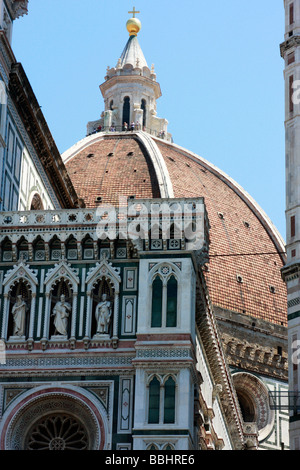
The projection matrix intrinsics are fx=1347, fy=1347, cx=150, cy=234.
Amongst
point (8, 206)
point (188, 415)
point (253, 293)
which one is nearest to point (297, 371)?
point (188, 415)

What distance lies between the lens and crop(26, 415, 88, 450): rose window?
31.9 metres

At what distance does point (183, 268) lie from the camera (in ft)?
107

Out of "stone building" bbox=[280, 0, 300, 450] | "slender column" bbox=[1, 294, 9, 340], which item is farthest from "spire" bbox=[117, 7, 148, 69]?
"slender column" bbox=[1, 294, 9, 340]

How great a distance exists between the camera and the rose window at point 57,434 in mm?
31891

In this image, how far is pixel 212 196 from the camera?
250 feet

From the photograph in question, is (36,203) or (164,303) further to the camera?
(36,203)

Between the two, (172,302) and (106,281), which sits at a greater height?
(106,281)

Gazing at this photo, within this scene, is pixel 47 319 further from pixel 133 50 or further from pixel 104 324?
pixel 133 50

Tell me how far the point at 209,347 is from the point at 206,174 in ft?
134

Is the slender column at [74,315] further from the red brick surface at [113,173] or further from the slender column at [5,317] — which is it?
the red brick surface at [113,173]

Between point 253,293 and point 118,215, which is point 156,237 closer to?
point 118,215

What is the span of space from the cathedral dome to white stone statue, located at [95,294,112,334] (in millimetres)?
35873

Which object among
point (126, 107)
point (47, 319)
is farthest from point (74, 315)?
point (126, 107)

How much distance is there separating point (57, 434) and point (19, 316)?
3002mm
